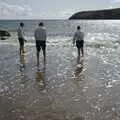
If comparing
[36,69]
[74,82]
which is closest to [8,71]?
[36,69]

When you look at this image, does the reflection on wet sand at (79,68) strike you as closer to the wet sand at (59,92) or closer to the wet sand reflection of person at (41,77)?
the wet sand at (59,92)

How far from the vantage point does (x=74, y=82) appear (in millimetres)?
11406

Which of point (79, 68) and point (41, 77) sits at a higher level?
point (41, 77)

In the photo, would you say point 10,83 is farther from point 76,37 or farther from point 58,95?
point 76,37

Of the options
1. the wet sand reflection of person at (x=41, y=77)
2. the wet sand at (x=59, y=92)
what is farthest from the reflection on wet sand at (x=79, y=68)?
the wet sand reflection of person at (x=41, y=77)

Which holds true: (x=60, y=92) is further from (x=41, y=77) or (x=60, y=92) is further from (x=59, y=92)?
(x=41, y=77)

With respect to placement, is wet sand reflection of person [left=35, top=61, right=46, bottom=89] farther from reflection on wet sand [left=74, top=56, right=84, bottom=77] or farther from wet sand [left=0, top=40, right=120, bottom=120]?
reflection on wet sand [left=74, top=56, right=84, bottom=77]

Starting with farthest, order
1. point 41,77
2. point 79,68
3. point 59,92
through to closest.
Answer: point 79,68
point 41,77
point 59,92

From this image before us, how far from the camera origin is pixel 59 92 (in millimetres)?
9875

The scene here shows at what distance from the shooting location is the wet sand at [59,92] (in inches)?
304

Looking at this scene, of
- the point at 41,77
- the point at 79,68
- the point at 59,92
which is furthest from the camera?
the point at 79,68

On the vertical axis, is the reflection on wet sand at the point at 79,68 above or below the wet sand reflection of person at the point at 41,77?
below

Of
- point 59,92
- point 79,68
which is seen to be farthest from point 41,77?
point 79,68

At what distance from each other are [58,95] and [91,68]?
18.1 feet
